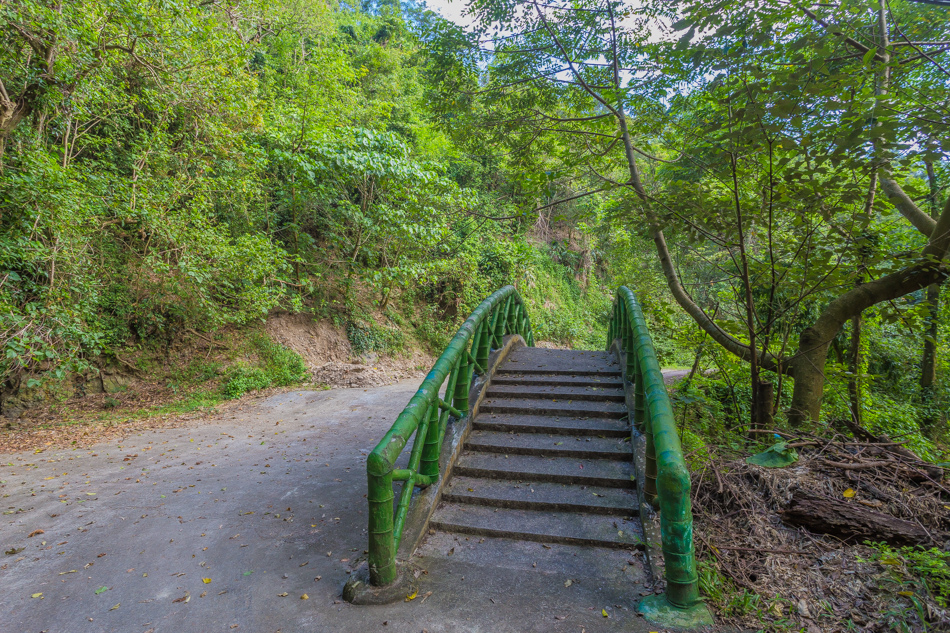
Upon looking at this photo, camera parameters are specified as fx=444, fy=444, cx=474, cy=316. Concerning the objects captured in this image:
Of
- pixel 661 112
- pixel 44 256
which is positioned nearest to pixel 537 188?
pixel 661 112

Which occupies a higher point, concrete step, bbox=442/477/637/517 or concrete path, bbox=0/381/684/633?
concrete step, bbox=442/477/637/517

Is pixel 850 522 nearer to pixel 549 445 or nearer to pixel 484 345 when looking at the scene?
pixel 549 445

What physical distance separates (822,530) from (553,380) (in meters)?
2.66

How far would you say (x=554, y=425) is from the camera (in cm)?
390

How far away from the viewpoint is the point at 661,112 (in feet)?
16.4

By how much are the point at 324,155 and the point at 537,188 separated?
4581mm

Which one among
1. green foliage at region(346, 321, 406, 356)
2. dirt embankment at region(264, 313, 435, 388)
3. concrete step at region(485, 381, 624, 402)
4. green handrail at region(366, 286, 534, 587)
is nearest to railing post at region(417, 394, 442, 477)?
green handrail at region(366, 286, 534, 587)

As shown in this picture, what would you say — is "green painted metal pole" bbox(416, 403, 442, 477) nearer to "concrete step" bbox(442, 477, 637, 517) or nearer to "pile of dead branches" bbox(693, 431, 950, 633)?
"concrete step" bbox(442, 477, 637, 517)

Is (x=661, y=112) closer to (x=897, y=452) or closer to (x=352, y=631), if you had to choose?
(x=897, y=452)

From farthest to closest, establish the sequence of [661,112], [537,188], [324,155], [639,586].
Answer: [324,155], [537,188], [661,112], [639,586]

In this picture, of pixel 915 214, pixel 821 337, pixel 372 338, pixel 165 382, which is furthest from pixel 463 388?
pixel 372 338

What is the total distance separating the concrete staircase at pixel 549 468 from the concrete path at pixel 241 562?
0.59ft

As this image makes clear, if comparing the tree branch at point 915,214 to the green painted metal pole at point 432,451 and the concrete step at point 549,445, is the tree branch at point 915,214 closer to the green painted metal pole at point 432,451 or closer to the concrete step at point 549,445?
the concrete step at point 549,445

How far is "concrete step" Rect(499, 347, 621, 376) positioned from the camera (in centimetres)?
505
